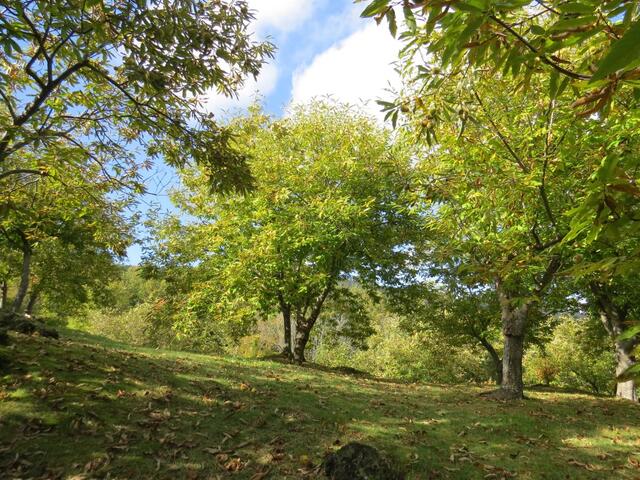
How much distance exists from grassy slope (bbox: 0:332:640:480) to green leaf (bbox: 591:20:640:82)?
5.98 m

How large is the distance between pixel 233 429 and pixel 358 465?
2.47 metres

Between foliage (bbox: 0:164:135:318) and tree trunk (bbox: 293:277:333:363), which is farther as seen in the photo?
tree trunk (bbox: 293:277:333:363)

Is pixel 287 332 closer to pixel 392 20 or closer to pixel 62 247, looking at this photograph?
pixel 62 247

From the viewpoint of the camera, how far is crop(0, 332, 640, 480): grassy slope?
210 inches

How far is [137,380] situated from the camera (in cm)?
788

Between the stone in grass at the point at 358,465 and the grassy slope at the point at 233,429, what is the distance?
44 centimetres

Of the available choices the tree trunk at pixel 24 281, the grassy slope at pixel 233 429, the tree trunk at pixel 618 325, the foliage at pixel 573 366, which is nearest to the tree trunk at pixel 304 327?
the grassy slope at pixel 233 429

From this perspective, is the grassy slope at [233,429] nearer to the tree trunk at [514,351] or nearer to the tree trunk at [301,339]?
the tree trunk at [514,351]

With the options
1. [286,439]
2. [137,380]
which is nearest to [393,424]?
[286,439]

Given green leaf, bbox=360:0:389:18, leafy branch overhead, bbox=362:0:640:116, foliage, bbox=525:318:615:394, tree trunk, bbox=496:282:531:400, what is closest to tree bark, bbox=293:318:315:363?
tree trunk, bbox=496:282:531:400

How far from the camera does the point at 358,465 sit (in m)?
5.30

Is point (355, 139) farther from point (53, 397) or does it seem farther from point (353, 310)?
point (53, 397)

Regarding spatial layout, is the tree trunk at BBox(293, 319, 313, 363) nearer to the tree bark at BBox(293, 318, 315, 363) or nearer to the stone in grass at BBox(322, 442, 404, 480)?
the tree bark at BBox(293, 318, 315, 363)

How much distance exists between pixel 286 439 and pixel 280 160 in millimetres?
12554
